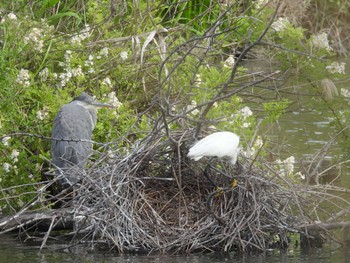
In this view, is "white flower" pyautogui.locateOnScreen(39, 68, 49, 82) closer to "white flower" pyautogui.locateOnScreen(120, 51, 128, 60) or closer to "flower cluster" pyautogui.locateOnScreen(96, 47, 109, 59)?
"flower cluster" pyautogui.locateOnScreen(96, 47, 109, 59)

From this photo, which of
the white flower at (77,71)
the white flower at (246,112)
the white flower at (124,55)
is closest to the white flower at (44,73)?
the white flower at (77,71)

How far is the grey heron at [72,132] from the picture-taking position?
762 cm

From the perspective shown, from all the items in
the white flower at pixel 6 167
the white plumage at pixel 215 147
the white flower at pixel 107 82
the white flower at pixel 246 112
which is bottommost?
the white flower at pixel 6 167

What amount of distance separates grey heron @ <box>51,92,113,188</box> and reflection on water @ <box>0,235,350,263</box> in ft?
2.71

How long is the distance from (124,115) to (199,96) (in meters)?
0.81

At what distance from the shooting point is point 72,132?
7707mm

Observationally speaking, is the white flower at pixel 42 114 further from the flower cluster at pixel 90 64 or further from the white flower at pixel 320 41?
the white flower at pixel 320 41

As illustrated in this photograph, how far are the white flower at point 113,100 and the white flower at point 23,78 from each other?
2.47 ft

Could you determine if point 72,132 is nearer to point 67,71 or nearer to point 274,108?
point 67,71

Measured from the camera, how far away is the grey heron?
762 centimetres

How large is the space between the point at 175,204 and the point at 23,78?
2.04 m

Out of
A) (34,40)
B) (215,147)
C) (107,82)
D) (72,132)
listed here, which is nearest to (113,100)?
(107,82)

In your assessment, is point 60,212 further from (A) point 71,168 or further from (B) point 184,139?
(B) point 184,139

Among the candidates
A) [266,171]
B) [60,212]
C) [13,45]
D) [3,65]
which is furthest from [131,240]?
[13,45]
